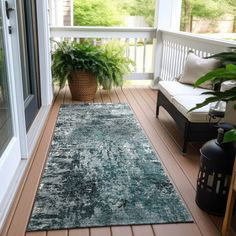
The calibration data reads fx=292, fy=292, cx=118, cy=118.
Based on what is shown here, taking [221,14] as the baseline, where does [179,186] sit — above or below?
below

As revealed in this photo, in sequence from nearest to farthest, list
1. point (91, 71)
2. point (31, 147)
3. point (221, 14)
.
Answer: point (31, 147) < point (91, 71) < point (221, 14)

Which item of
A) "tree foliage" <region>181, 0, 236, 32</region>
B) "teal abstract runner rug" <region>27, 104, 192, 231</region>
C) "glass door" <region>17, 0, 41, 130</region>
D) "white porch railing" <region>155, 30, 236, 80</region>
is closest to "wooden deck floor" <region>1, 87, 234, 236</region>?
"teal abstract runner rug" <region>27, 104, 192, 231</region>

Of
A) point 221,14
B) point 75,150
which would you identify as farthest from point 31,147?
point 221,14

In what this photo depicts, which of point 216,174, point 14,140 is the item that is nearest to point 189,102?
point 216,174

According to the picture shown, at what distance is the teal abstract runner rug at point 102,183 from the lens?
178 cm

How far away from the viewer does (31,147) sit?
266 centimetres

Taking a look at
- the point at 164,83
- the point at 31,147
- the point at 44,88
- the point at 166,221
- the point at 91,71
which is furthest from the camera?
the point at 91,71

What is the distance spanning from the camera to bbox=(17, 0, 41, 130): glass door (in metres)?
3.07

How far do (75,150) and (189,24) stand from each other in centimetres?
438

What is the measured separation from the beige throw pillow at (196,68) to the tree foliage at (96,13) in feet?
17.2

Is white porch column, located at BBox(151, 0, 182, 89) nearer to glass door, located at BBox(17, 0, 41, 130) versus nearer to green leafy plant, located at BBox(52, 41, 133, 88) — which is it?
green leafy plant, located at BBox(52, 41, 133, 88)

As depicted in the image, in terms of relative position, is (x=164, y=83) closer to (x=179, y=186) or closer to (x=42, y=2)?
(x=179, y=186)

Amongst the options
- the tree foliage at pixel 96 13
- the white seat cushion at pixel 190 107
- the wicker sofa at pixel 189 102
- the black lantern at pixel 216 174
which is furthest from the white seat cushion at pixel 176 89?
the tree foliage at pixel 96 13

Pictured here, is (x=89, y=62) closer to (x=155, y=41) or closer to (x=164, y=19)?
(x=155, y=41)
